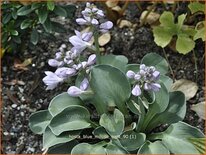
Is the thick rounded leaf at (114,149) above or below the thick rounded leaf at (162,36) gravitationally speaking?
below

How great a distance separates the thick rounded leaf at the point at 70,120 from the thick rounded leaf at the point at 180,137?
0.91 feet

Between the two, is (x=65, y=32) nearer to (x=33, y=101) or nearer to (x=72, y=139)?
(x=33, y=101)

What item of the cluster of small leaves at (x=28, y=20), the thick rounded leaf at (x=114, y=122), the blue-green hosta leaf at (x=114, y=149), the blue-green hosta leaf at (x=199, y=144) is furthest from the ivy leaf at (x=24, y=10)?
the blue-green hosta leaf at (x=199, y=144)

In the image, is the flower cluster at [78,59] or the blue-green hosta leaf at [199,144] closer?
the flower cluster at [78,59]

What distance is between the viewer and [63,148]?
78.5 inches

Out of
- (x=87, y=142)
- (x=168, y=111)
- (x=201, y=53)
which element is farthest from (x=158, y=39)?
(x=87, y=142)

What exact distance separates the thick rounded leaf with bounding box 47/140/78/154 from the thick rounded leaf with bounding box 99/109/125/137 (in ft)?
0.49

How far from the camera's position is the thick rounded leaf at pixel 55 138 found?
75.6 inches

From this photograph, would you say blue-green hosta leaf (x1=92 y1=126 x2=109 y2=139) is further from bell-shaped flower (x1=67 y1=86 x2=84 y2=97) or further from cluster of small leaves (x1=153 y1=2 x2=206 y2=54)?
cluster of small leaves (x1=153 y1=2 x2=206 y2=54)

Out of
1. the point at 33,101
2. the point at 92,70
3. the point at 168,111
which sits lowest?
the point at 33,101

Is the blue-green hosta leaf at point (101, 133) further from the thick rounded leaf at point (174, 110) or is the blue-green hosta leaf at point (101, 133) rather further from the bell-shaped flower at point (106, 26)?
the bell-shaped flower at point (106, 26)

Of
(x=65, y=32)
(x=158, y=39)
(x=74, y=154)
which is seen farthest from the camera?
(x=65, y=32)

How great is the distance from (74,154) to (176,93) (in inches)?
17.8

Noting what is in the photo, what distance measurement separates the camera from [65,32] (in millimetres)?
2469
